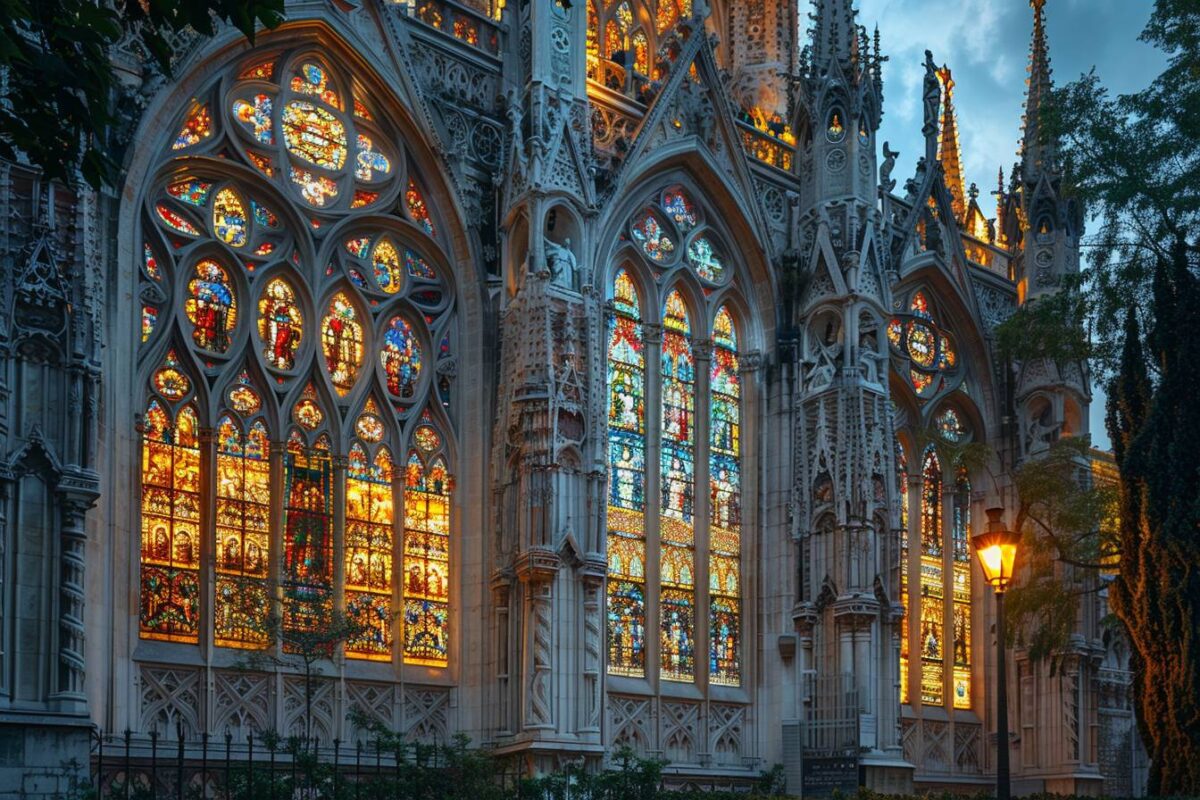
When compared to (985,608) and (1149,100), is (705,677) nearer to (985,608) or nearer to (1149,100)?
(985,608)

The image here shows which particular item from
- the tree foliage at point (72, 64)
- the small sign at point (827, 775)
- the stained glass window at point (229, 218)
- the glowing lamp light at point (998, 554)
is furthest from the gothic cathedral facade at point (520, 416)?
the glowing lamp light at point (998, 554)

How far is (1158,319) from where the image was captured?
78.8ft

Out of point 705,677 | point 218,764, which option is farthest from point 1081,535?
point 218,764

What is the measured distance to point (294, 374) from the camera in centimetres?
2705

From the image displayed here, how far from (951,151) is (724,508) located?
1796 centimetres

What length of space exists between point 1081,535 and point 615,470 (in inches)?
322

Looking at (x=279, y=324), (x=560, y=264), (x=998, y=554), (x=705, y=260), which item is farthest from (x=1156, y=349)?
(x=279, y=324)

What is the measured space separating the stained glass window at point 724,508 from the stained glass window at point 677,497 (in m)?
0.42

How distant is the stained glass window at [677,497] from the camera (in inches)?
1233

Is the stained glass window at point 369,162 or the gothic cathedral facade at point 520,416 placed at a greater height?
the stained glass window at point 369,162

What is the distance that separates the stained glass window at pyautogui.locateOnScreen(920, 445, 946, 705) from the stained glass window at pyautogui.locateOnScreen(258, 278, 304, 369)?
15124 millimetres

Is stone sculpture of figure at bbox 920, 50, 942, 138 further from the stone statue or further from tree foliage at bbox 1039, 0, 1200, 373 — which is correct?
tree foliage at bbox 1039, 0, 1200, 373

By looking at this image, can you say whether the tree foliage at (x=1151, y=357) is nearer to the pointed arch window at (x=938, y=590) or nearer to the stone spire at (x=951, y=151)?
the pointed arch window at (x=938, y=590)

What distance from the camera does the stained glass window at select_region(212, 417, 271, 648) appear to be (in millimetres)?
25281
